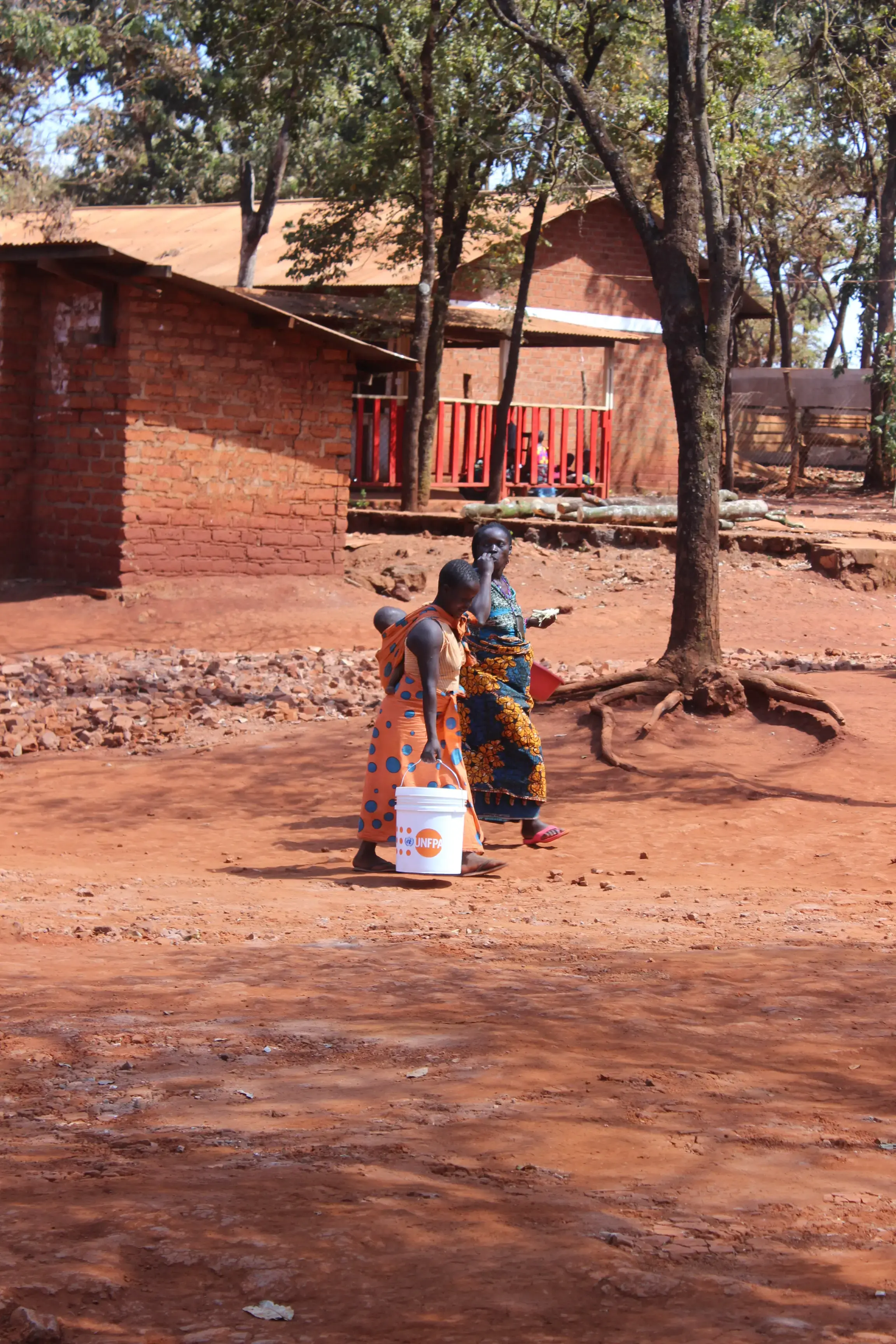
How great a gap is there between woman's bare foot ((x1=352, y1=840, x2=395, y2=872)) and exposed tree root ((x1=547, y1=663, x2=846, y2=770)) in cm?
290

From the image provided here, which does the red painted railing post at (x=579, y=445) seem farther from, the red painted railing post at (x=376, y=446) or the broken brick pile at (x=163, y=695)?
the broken brick pile at (x=163, y=695)

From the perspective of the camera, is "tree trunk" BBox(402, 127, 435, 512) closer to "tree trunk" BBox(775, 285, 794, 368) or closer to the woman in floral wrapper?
the woman in floral wrapper

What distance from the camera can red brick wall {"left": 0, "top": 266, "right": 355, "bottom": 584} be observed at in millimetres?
13656

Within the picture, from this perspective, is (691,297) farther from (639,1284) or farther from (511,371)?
(511,371)

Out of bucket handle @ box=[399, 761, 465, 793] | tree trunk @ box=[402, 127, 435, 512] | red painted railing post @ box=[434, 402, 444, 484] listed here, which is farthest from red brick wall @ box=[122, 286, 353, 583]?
bucket handle @ box=[399, 761, 465, 793]

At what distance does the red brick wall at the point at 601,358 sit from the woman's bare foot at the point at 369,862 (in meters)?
18.3

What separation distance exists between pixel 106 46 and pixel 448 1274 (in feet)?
92.3

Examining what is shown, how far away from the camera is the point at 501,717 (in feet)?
22.3

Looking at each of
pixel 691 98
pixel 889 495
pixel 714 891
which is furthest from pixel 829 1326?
pixel 889 495

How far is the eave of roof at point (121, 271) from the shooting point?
1298 cm

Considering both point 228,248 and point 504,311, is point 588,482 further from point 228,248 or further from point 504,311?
point 228,248

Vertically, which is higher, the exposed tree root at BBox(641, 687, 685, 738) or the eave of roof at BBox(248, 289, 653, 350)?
the eave of roof at BBox(248, 289, 653, 350)

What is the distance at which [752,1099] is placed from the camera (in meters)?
3.37

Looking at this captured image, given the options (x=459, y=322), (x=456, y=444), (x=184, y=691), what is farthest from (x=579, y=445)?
(x=184, y=691)
